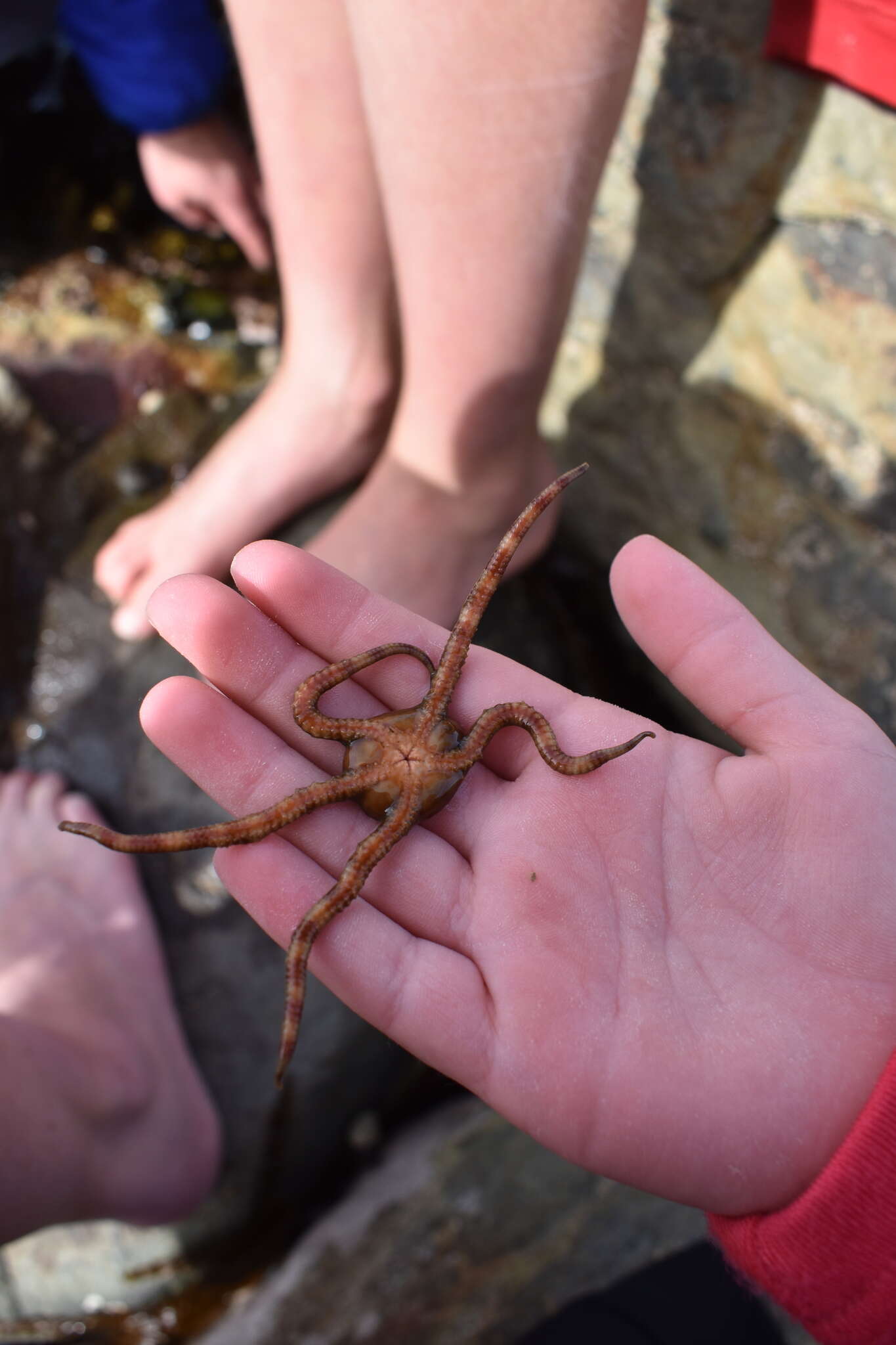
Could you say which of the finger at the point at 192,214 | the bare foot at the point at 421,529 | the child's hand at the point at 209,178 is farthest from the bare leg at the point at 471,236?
the finger at the point at 192,214

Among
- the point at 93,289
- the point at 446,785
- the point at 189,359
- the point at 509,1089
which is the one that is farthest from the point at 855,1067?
the point at 93,289

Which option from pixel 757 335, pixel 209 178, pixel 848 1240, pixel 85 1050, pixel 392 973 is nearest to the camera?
pixel 848 1240

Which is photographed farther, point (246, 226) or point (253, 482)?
point (246, 226)

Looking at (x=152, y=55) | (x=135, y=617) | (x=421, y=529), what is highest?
(x=152, y=55)

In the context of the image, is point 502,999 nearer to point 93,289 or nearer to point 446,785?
point 446,785

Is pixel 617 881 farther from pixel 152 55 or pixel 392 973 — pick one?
pixel 152 55

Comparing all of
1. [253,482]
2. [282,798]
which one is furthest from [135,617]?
[282,798]

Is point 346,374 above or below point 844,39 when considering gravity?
below

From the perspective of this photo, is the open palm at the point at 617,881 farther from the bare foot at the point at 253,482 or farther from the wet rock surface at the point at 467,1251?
Result: the bare foot at the point at 253,482
